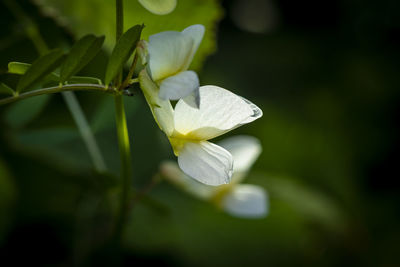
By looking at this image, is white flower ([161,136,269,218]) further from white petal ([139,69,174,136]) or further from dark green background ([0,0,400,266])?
white petal ([139,69,174,136])

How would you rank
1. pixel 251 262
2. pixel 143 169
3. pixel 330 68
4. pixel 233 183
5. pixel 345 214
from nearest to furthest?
pixel 233 183 → pixel 143 169 → pixel 251 262 → pixel 345 214 → pixel 330 68

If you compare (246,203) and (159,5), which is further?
(246,203)

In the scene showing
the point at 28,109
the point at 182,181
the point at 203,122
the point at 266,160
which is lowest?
the point at 266,160

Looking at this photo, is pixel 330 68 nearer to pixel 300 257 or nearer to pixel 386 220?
pixel 386 220

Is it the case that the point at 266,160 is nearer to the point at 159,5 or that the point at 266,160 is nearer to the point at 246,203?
the point at 246,203

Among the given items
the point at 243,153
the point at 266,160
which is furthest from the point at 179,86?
the point at 266,160

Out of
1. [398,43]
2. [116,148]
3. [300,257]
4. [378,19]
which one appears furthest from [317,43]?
[116,148]

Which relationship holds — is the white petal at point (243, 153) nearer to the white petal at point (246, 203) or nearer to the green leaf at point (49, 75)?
the white petal at point (246, 203)
